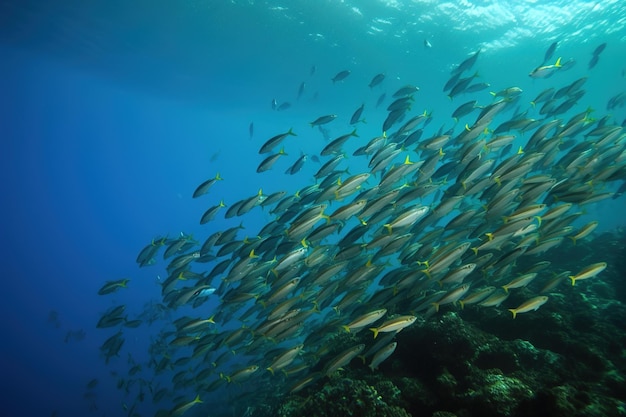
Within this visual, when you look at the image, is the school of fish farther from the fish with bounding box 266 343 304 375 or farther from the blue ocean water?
the blue ocean water

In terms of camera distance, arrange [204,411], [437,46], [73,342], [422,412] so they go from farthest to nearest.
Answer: [73,342], [437,46], [204,411], [422,412]

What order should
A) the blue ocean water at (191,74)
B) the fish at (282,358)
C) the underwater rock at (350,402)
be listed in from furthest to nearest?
the blue ocean water at (191,74) < the fish at (282,358) < the underwater rock at (350,402)

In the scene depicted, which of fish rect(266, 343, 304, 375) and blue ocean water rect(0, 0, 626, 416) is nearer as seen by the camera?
fish rect(266, 343, 304, 375)

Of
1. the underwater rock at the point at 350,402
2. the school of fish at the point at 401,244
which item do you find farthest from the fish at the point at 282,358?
the underwater rock at the point at 350,402

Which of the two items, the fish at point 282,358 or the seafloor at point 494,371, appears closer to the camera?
the seafloor at point 494,371

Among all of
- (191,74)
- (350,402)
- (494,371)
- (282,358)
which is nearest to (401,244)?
(494,371)

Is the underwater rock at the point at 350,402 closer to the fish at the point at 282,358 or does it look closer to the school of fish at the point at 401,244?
the school of fish at the point at 401,244

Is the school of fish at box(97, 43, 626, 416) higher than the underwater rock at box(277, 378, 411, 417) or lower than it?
higher

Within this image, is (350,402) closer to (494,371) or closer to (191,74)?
(494,371)

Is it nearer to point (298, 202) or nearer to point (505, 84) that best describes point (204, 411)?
point (298, 202)

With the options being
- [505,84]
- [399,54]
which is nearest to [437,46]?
[399,54]

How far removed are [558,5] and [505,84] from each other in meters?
15.3

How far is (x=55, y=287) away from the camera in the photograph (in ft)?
208

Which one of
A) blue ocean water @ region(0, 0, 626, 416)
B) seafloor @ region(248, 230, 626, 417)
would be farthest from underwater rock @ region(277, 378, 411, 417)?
blue ocean water @ region(0, 0, 626, 416)
